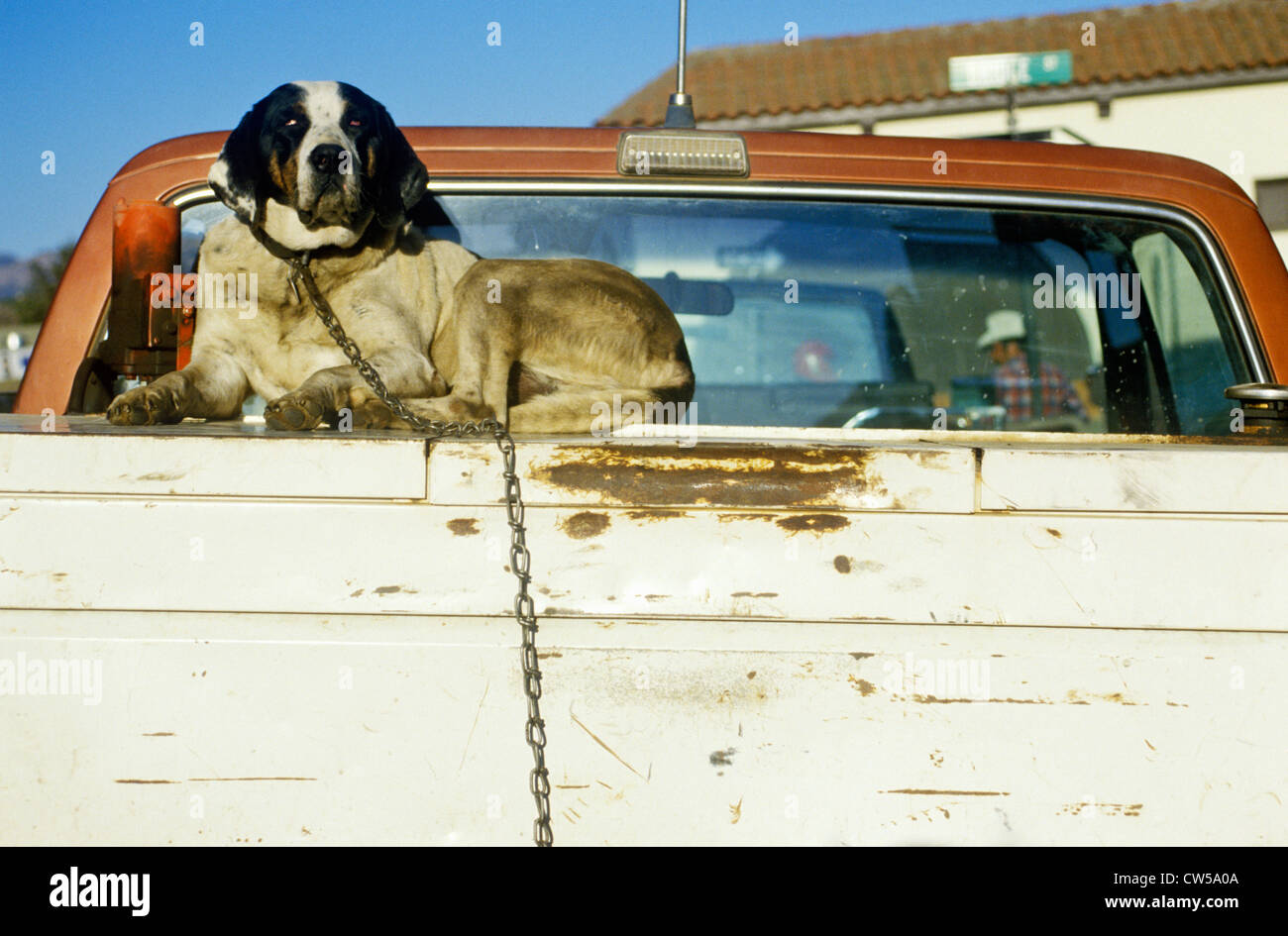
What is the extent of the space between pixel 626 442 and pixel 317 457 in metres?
0.44

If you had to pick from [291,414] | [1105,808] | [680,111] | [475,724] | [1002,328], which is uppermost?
[680,111]

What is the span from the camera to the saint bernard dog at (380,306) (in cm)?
274

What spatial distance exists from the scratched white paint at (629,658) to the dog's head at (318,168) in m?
1.30

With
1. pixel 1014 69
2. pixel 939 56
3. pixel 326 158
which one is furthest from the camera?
pixel 939 56

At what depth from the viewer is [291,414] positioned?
2281mm

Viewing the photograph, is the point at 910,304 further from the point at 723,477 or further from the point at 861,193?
the point at 723,477

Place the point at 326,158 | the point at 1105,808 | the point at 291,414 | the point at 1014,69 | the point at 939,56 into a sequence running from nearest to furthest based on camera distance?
1. the point at 1105,808
2. the point at 291,414
3. the point at 326,158
4. the point at 1014,69
5. the point at 939,56

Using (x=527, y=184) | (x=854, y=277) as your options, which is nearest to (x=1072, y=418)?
(x=854, y=277)

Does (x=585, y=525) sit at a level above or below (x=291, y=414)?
below

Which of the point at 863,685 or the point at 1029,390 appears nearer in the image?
the point at 863,685

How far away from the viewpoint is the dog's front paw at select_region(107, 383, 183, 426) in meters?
2.37

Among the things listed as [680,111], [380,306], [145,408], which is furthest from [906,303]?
[145,408]

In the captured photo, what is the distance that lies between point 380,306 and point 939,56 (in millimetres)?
15608

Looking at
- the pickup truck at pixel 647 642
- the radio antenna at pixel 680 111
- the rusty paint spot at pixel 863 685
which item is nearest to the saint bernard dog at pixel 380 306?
the radio antenna at pixel 680 111
